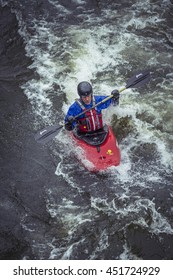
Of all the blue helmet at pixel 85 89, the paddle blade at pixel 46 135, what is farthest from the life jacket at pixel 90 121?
the paddle blade at pixel 46 135

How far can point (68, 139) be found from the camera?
7.68m

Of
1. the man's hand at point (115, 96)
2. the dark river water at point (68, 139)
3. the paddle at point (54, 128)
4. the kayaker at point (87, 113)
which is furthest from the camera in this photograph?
the paddle at point (54, 128)

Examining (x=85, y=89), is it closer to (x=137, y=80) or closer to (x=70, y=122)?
(x=70, y=122)

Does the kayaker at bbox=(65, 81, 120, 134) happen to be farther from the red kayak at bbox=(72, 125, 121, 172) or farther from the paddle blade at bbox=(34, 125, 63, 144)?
Result: the paddle blade at bbox=(34, 125, 63, 144)

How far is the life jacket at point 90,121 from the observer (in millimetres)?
6691

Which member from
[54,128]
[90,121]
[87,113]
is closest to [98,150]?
[90,121]

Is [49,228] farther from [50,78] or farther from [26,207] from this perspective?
[50,78]

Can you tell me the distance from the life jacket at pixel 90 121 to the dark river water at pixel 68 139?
78 cm

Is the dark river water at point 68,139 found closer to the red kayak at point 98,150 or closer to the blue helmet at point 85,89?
the red kayak at point 98,150

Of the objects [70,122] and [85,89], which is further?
[70,122]

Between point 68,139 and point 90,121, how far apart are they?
1.05 meters

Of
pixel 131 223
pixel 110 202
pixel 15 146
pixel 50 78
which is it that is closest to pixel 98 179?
pixel 110 202

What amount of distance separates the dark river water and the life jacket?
2.56ft

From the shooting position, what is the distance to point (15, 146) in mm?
7734
